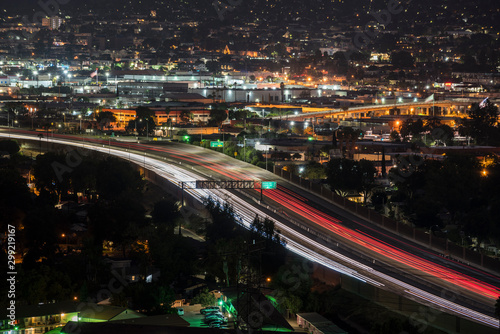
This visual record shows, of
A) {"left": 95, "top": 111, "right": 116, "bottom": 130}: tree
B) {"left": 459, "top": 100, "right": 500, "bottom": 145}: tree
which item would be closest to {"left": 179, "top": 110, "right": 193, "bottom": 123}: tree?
{"left": 95, "top": 111, "right": 116, "bottom": 130}: tree

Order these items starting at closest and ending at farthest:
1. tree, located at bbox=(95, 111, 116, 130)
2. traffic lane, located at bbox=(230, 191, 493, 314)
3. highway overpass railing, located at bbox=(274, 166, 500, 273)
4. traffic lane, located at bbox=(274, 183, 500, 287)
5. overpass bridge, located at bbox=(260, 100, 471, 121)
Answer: traffic lane, located at bbox=(230, 191, 493, 314) → traffic lane, located at bbox=(274, 183, 500, 287) → highway overpass railing, located at bbox=(274, 166, 500, 273) → tree, located at bbox=(95, 111, 116, 130) → overpass bridge, located at bbox=(260, 100, 471, 121)

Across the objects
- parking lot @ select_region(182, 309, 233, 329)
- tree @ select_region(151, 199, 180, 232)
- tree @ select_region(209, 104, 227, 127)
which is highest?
tree @ select_region(209, 104, 227, 127)

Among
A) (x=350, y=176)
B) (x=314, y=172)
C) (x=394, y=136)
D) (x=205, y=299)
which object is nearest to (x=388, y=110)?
(x=394, y=136)

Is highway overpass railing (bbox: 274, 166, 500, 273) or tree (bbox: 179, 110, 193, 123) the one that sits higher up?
tree (bbox: 179, 110, 193, 123)

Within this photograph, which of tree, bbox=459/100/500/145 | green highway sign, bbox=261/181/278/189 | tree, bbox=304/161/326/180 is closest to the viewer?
green highway sign, bbox=261/181/278/189

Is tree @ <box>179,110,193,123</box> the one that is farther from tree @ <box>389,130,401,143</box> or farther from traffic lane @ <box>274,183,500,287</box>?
traffic lane @ <box>274,183,500,287</box>

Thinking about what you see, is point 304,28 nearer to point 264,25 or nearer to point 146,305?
point 264,25

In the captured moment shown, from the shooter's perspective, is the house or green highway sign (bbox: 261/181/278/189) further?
green highway sign (bbox: 261/181/278/189)
